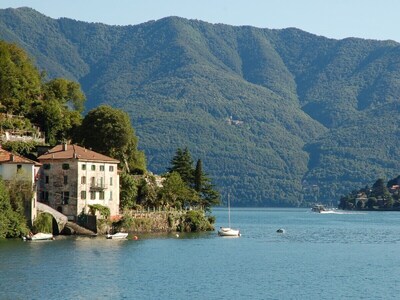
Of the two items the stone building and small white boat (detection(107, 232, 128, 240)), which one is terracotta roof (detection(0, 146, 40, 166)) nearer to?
the stone building

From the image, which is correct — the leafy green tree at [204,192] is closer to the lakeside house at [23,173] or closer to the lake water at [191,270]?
the lake water at [191,270]

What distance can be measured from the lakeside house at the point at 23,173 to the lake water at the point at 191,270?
487 centimetres

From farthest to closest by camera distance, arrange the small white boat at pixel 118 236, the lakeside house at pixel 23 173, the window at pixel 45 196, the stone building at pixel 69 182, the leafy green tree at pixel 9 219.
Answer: the window at pixel 45 196, the stone building at pixel 69 182, the small white boat at pixel 118 236, the lakeside house at pixel 23 173, the leafy green tree at pixel 9 219

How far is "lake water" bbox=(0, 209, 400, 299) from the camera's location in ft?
212

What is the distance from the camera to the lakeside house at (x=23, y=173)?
10181cm

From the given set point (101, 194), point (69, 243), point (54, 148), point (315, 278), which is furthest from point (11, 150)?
point (315, 278)

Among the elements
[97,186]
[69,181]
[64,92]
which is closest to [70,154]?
[69,181]

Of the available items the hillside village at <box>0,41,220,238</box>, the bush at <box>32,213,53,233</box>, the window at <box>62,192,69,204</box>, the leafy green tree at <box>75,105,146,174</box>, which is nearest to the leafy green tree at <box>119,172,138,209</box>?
the hillside village at <box>0,41,220,238</box>

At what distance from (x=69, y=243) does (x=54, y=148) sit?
20.9 meters

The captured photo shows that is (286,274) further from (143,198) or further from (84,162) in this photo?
(143,198)

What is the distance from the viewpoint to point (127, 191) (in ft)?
396

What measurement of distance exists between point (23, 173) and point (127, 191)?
19.3 metres

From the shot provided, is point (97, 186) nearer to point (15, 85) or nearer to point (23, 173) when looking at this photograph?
point (23, 173)

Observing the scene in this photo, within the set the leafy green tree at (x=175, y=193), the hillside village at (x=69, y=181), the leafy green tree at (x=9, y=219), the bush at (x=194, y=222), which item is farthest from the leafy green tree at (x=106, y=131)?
the leafy green tree at (x=9, y=219)
